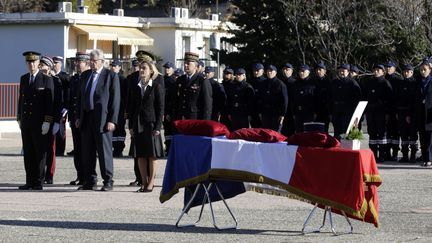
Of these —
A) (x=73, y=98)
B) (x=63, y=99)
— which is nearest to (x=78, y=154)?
(x=73, y=98)

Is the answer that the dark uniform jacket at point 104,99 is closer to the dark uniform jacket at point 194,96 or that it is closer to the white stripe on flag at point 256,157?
the dark uniform jacket at point 194,96

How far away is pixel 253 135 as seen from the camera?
12875 millimetres

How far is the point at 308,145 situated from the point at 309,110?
10363 mm

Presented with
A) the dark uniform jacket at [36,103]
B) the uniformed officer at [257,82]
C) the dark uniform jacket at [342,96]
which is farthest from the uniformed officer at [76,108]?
the dark uniform jacket at [342,96]

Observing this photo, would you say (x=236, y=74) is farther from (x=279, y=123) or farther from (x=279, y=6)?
→ (x=279, y=6)

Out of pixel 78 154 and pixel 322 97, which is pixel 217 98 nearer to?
pixel 322 97

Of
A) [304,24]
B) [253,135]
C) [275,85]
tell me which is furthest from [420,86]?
[304,24]

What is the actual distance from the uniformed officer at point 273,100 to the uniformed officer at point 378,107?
2100 mm

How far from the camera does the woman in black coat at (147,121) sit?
1678 centimetres

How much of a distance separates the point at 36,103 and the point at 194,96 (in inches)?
108

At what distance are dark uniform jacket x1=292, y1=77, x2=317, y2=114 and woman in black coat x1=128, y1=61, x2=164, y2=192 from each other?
20.7ft

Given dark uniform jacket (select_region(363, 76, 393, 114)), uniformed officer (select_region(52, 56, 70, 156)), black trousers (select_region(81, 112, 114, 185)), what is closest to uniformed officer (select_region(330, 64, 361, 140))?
dark uniform jacket (select_region(363, 76, 393, 114))

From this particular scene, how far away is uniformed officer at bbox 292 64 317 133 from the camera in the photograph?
74.3 ft

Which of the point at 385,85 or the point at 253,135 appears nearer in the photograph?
the point at 253,135
